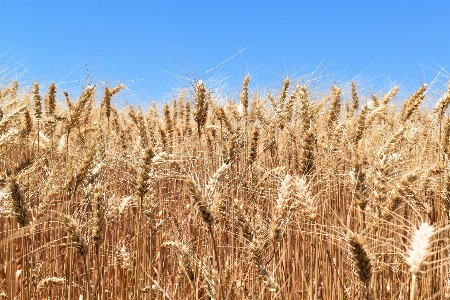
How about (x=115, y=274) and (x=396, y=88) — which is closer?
(x=115, y=274)

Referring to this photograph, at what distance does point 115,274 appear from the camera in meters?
2.38

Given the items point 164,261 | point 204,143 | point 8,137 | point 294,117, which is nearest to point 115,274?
point 164,261

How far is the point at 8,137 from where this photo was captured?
7.43 ft

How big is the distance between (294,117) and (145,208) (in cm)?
190

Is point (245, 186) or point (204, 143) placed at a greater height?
point (204, 143)

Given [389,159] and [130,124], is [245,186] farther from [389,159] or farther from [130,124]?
[130,124]

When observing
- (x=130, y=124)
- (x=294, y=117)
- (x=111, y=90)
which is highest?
(x=130, y=124)

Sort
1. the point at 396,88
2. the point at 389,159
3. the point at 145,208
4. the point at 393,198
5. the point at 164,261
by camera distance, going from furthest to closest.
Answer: the point at 396,88 → the point at 164,261 → the point at 145,208 → the point at 389,159 → the point at 393,198

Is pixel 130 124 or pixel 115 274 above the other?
pixel 130 124

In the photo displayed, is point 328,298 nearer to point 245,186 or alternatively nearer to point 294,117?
point 245,186

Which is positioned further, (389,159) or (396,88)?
(396,88)

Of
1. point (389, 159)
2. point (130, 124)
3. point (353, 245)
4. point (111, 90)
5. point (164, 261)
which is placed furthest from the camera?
point (130, 124)

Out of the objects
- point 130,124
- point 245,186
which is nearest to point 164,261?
point 245,186

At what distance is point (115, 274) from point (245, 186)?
100 cm
